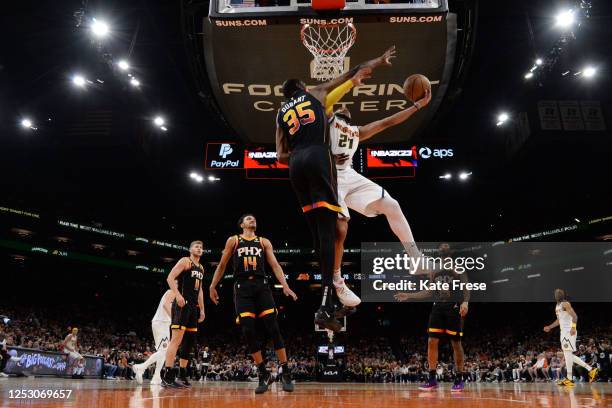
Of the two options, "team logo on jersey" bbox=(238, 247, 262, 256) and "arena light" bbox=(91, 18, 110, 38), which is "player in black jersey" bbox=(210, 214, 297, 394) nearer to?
"team logo on jersey" bbox=(238, 247, 262, 256)

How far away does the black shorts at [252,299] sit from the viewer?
20.4ft

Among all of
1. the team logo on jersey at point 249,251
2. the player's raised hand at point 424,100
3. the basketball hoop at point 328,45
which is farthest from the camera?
the basketball hoop at point 328,45

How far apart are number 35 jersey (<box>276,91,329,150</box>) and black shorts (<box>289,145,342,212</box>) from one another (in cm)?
10

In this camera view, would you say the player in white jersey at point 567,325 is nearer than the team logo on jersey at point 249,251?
No

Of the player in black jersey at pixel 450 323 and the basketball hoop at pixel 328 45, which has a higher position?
the basketball hoop at pixel 328 45

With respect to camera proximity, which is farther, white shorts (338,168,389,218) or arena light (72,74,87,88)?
arena light (72,74,87,88)

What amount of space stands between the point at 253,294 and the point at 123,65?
11589 mm

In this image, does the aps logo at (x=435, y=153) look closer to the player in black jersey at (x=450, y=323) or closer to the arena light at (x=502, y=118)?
the arena light at (x=502, y=118)

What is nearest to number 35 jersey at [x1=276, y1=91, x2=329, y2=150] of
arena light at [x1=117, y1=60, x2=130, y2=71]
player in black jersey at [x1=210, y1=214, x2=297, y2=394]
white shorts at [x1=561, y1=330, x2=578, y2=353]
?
player in black jersey at [x1=210, y1=214, x2=297, y2=394]

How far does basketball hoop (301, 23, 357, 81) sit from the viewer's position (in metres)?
7.65

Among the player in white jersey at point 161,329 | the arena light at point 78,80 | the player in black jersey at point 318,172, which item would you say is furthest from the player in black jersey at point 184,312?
the arena light at point 78,80

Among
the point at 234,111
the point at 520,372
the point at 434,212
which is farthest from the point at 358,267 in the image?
the point at 234,111

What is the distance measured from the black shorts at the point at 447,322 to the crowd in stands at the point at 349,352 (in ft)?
36.3

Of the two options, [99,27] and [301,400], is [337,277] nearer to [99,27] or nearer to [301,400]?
[301,400]
